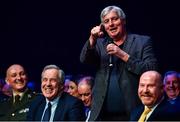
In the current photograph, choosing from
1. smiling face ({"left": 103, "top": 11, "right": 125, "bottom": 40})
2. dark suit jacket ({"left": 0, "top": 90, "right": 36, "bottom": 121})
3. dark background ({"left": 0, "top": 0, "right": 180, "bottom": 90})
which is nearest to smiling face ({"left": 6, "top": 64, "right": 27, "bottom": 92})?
dark suit jacket ({"left": 0, "top": 90, "right": 36, "bottom": 121})

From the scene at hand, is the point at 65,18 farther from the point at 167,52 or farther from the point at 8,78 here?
the point at 8,78

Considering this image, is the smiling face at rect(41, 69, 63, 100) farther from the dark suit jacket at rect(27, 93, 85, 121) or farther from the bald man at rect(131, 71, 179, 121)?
the bald man at rect(131, 71, 179, 121)

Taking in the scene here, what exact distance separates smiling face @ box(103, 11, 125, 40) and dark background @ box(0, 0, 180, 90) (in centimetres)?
321

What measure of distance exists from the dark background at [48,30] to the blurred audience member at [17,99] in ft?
6.64

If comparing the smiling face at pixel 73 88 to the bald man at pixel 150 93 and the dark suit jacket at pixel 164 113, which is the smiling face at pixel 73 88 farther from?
the dark suit jacket at pixel 164 113

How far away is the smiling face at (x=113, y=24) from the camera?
3883mm

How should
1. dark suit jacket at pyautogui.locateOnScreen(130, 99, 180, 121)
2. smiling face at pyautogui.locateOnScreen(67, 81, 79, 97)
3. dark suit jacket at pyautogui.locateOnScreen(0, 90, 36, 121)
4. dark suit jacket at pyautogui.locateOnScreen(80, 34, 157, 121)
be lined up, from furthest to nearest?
smiling face at pyautogui.locateOnScreen(67, 81, 79, 97) < dark suit jacket at pyautogui.locateOnScreen(0, 90, 36, 121) < dark suit jacket at pyautogui.locateOnScreen(80, 34, 157, 121) < dark suit jacket at pyautogui.locateOnScreen(130, 99, 180, 121)

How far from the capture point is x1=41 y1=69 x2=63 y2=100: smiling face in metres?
4.31

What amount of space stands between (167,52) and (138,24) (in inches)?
20.4

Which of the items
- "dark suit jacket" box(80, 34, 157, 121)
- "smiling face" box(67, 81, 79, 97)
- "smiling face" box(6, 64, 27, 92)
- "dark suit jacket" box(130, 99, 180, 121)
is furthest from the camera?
"smiling face" box(67, 81, 79, 97)

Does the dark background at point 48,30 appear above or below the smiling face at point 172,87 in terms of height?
above

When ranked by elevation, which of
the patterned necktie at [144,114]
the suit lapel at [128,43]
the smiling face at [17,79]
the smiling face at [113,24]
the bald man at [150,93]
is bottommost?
the patterned necktie at [144,114]

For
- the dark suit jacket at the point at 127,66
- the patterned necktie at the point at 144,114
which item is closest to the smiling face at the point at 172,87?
the dark suit jacket at the point at 127,66

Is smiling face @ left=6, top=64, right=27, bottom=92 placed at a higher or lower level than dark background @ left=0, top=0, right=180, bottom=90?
lower
